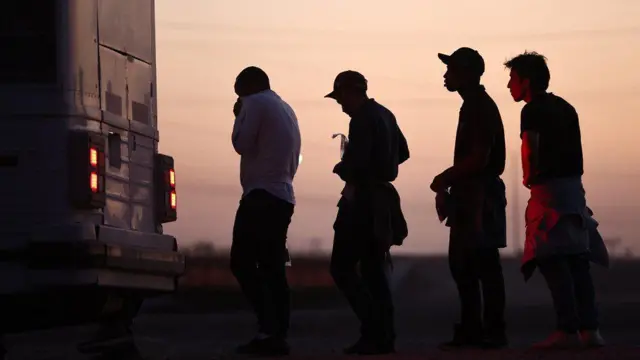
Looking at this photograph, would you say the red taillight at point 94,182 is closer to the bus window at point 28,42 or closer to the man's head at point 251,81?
the bus window at point 28,42

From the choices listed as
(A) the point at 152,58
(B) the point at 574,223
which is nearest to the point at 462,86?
(B) the point at 574,223

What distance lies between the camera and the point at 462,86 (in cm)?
1135

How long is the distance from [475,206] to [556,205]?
1.79 feet

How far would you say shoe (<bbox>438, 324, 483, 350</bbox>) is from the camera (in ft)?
36.8

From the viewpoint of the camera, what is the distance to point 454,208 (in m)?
11.3

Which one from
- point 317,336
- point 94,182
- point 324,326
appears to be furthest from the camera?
point 324,326

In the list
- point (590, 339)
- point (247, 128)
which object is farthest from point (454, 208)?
point (247, 128)

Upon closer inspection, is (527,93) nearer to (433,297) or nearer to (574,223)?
(574,223)

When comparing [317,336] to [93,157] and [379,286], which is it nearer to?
[379,286]

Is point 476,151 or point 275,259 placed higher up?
point 476,151

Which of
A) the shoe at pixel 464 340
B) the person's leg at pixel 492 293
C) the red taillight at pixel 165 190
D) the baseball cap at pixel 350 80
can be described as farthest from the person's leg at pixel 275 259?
the person's leg at pixel 492 293

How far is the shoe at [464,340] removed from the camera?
11211 millimetres

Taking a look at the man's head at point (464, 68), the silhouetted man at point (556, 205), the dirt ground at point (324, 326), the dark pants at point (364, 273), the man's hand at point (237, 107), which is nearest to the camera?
the silhouetted man at point (556, 205)

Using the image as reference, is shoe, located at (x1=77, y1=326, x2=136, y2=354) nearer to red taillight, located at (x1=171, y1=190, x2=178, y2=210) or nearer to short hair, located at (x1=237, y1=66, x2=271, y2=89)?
red taillight, located at (x1=171, y1=190, x2=178, y2=210)
